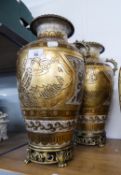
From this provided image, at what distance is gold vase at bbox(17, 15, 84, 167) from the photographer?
577 millimetres

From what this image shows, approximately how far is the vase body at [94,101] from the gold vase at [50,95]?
0.16 meters

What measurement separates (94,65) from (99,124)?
22 centimetres

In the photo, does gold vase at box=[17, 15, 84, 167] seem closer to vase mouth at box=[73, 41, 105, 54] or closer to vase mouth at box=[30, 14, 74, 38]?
vase mouth at box=[30, 14, 74, 38]

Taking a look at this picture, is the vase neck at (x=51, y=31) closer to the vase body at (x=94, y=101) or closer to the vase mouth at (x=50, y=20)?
the vase mouth at (x=50, y=20)

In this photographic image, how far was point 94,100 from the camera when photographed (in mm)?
781

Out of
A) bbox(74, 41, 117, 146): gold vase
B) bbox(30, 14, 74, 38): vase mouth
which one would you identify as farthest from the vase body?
bbox(30, 14, 74, 38): vase mouth

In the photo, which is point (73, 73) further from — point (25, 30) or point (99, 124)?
point (25, 30)

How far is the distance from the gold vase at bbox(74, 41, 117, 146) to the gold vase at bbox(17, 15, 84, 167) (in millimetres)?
156

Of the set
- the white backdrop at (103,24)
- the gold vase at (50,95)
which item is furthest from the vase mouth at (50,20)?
the white backdrop at (103,24)

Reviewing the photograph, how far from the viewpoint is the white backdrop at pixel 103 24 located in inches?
37.5

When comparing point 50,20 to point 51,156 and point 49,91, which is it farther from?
point 51,156

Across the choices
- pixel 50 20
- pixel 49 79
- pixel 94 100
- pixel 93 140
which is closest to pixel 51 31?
pixel 50 20

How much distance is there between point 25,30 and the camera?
37.1 inches

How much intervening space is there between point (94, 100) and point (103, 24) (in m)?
0.41
